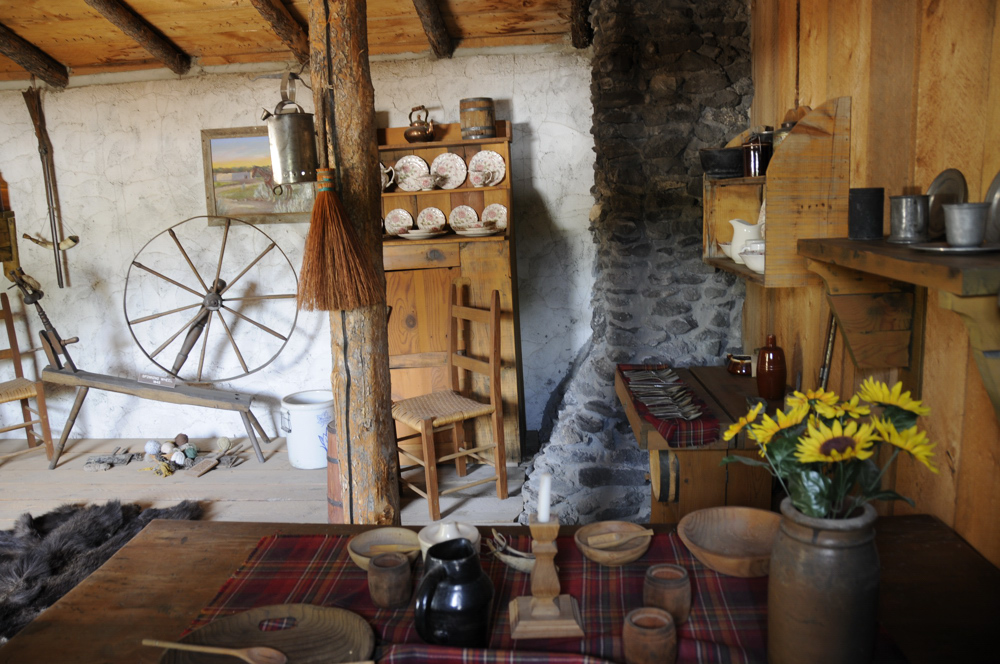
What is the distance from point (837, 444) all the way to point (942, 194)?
0.71m

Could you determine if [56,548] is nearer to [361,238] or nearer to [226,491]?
[226,491]

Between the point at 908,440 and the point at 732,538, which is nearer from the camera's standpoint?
the point at 908,440

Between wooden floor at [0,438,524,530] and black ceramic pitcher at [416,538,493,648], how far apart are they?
220 centimetres

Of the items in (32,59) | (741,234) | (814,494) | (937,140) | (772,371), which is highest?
(32,59)

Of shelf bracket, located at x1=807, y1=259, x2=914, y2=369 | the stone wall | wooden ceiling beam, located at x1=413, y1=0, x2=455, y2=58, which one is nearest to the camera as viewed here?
shelf bracket, located at x1=807, y1=259, x2=914, y2=369

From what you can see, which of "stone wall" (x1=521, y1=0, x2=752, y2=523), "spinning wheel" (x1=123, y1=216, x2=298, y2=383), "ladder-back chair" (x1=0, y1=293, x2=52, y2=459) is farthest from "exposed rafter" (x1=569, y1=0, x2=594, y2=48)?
"ladder-back chair" (x1=0, y1=293, x2=52, y2=459)

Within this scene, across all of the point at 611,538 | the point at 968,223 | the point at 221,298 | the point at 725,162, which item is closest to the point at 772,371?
the point at 725,162

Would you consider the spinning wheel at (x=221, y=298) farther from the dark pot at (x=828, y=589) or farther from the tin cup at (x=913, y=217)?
the dark pot at (x=828, y=589)

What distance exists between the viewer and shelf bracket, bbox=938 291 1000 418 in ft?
3.48

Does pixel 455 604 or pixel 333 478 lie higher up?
pixel 455 604

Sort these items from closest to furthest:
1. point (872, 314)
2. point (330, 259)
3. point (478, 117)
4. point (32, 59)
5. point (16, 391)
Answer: point (872, 314)
point (330, 259)
point (478, 117)
point (32, 59)
point (16, 391)

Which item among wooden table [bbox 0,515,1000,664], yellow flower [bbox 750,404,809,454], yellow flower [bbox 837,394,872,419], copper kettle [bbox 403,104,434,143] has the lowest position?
wooden table [bbox 0,515,1000,664]

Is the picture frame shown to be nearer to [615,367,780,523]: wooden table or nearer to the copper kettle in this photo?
the copper kettle

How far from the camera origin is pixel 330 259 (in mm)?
2154
